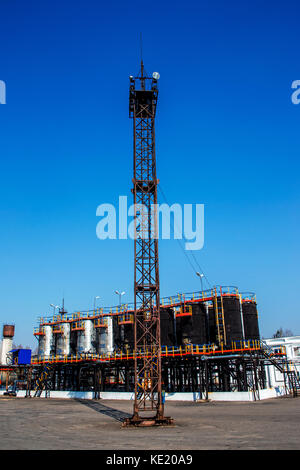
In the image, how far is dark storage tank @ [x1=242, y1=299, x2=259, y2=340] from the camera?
42.3 meters

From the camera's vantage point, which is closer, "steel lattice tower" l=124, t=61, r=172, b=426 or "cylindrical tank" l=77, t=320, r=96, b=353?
"steel lattice tower" l=124, t=61, r=172, b=426

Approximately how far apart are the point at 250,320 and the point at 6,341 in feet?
148

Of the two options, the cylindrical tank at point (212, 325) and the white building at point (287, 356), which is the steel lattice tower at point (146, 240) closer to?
the cylindrical tank at point (212, 325)

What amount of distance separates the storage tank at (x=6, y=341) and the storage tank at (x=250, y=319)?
42806 mm

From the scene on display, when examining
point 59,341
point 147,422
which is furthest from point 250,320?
point 59,341

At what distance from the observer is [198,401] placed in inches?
1422

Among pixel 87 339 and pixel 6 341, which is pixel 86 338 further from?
pixel 6 341

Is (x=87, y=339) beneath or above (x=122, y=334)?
beneath

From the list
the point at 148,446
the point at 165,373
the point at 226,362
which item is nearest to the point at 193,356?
the point at 226,362

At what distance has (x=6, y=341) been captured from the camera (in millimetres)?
68500

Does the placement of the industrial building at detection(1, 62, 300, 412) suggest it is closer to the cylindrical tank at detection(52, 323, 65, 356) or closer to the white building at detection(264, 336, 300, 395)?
the cylindrical tank at detection(52, 323, 65, 356)

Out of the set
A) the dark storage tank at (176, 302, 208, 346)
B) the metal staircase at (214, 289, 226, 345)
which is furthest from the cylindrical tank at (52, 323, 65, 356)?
the metal staircase at (214, 289, 226, 345)
